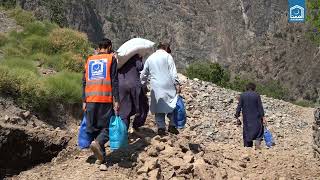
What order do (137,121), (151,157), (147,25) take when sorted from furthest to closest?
(147,25) < (137,121) < (151,157)

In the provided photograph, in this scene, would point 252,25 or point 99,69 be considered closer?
point 99,69

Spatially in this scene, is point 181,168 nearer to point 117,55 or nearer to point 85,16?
point 117,55

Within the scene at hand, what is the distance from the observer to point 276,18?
80.6 metres

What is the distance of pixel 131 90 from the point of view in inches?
239

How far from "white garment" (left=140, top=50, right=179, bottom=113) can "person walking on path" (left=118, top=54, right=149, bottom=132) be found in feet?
0.83

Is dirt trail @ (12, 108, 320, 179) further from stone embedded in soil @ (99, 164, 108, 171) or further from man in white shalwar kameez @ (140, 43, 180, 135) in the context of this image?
man in white shalwar kameez @ (140, 43, 180, 135)

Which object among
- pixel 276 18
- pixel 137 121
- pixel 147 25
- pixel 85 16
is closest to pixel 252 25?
pixel 276 18

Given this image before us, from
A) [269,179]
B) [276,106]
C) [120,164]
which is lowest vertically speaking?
[276,106]

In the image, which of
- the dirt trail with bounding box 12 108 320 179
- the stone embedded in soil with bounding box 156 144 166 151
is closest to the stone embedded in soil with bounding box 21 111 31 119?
the dirt trail with bounding box 12 108 320 179

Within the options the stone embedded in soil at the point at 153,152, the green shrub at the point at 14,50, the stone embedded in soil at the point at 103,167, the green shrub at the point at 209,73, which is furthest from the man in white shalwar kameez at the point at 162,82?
the green shrub at the point at 209,73

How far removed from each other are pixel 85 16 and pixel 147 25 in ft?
38.5

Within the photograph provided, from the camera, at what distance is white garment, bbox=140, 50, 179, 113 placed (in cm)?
649

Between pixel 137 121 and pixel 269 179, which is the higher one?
pixel 137 121

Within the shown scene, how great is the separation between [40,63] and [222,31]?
6896cm
